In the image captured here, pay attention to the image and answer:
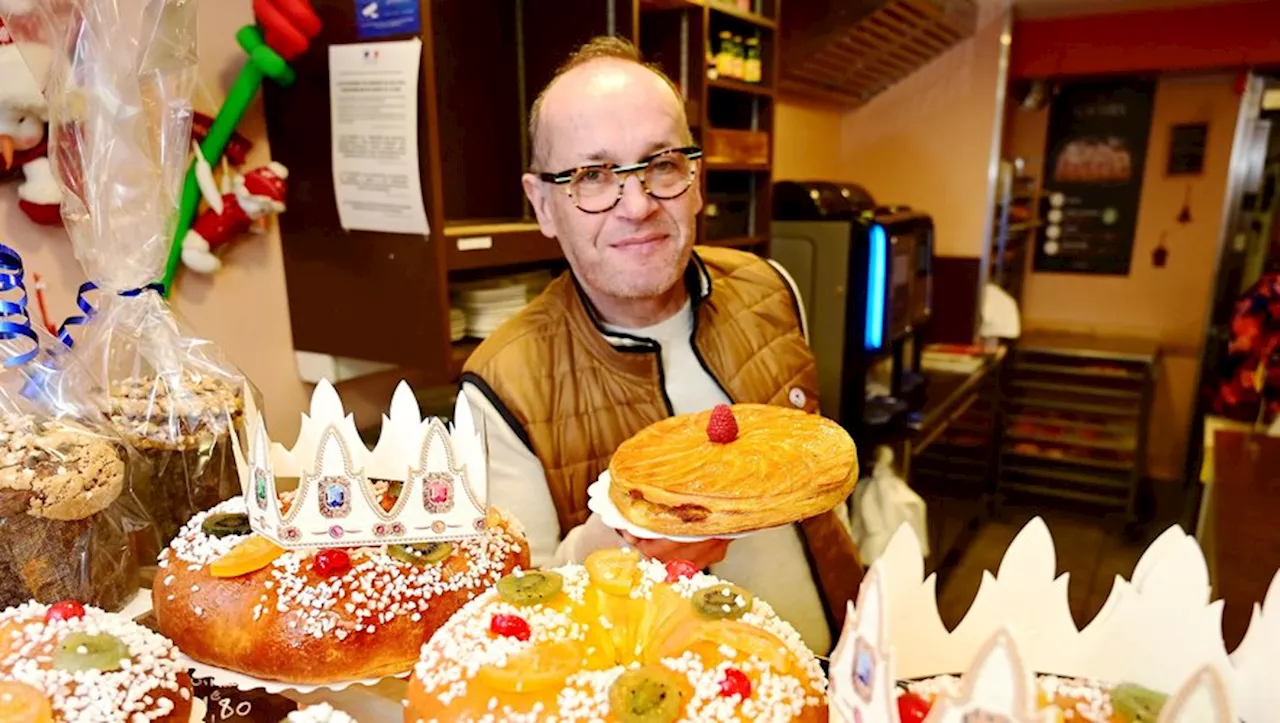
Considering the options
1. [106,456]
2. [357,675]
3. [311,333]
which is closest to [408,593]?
[357,675]

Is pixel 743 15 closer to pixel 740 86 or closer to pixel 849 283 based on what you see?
pixel 740 86

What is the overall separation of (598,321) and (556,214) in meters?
0.23

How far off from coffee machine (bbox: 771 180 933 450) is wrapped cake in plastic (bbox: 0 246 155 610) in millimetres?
2660

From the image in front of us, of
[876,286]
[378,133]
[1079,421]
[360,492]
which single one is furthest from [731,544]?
[1079,421]

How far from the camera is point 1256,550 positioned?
77.7 inches

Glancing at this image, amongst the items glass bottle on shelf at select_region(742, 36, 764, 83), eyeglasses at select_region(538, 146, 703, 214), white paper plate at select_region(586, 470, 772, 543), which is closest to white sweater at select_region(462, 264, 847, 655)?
eyeglasses at select_region(538, 146, 703, 214)

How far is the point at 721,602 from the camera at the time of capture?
0.71 meters

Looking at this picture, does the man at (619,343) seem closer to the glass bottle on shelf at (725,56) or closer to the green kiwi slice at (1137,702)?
the green kiwi slice at (1137,702)

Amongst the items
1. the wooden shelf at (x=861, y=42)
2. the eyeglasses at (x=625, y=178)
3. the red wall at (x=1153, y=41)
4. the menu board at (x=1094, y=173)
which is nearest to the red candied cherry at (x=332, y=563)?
the eyeglasses at (x=625, y=178)

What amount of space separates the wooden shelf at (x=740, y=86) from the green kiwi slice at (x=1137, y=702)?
8.85 feet

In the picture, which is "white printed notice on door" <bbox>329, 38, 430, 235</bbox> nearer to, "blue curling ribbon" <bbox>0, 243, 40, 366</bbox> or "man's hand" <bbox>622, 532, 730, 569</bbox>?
"blue curling ribbon" <bbox>0, 243, 40, 366</bbox>

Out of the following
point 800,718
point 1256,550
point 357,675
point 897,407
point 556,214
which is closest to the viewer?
point 800,718

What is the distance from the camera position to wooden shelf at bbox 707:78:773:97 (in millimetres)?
3020

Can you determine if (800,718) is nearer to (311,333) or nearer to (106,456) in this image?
(106,456)
